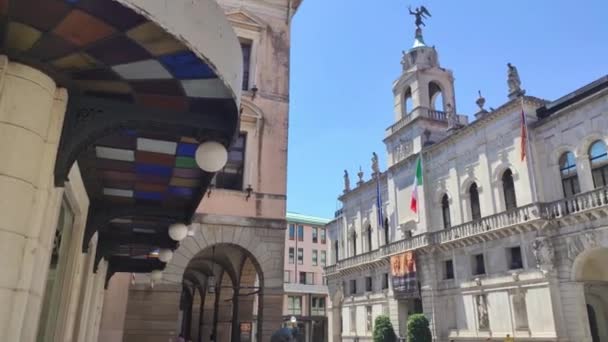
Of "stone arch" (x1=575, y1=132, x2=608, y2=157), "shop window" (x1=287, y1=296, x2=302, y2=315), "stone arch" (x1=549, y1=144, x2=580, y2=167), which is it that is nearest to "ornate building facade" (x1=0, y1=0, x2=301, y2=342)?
"stone arch" (x1=575, y1=132, x2=608, y2=157)

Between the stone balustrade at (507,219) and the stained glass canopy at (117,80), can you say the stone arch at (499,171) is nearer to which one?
the stone balustrade at (507,219)

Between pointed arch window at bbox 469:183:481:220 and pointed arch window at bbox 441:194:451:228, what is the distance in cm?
204

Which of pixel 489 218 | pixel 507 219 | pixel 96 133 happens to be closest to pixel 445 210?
pixel 489 218

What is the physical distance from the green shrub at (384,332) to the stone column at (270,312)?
21653 mm

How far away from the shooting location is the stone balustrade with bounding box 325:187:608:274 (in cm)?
2367

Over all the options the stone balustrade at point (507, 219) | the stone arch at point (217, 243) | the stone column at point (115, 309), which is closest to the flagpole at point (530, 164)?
the stone balustrade at point (507, 219)

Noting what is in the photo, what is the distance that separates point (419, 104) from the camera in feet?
123

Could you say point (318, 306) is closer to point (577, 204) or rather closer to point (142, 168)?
point (577, 204)

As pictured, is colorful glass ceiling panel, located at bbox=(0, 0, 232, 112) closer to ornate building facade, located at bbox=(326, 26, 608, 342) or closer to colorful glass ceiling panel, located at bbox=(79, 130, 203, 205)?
colorful glass ceiling panel, located at bbox=(79, 130, 203, 205)

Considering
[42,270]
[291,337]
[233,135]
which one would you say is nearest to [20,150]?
[42,270]

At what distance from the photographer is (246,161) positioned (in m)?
16.3

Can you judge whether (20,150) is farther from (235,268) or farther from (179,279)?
(235,268)

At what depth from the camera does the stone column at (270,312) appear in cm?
1499

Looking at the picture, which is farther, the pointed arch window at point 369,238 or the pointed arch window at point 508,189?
the pointed arch window at point 369,238
